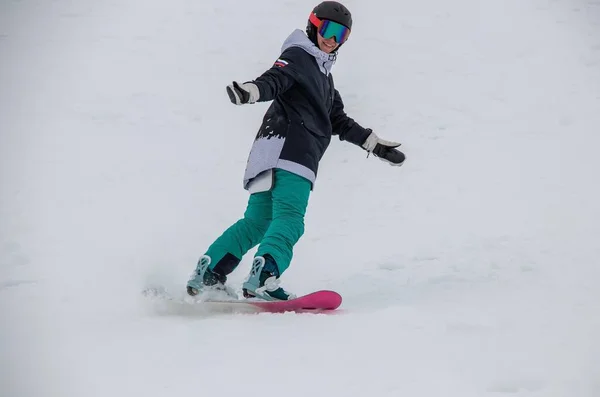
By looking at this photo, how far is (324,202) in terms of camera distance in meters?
5.81

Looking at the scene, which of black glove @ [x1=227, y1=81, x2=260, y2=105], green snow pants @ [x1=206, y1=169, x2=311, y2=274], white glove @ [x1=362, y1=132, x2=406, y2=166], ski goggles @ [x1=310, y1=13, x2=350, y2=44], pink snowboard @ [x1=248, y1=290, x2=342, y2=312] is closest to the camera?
black glove @ [x1=227, y1=81, x2=260, y2=105]

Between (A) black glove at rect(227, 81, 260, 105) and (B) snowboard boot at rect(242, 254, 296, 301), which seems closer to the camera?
(A) black glove at rect(227, 81, 260, 105)

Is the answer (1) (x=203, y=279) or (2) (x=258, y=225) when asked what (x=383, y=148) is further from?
(1) (x=203, y=279)

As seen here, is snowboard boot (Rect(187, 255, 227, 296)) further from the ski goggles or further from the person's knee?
the ski goggles

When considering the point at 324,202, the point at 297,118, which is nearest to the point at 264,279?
the point at 297,118

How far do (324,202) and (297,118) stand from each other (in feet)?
6.90

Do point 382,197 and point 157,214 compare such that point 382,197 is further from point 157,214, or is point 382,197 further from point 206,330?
A: point 206,330

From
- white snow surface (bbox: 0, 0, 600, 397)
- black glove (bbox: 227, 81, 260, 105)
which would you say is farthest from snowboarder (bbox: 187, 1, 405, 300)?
white snow surface (bbox: 0, 0, 600, 397)

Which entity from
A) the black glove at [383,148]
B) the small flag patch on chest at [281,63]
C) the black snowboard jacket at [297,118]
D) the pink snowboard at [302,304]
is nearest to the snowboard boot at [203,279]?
the pink snowboard at [302,304]

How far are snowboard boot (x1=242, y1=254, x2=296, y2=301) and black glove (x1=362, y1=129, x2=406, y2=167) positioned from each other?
114 centimetres

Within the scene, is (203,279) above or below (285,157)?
below

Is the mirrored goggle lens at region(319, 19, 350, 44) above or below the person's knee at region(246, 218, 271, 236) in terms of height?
above

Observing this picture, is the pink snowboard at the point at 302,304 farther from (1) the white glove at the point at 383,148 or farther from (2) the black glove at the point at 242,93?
(1) the white glove at the point at 383,148

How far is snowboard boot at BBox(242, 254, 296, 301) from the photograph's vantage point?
3.43 m
